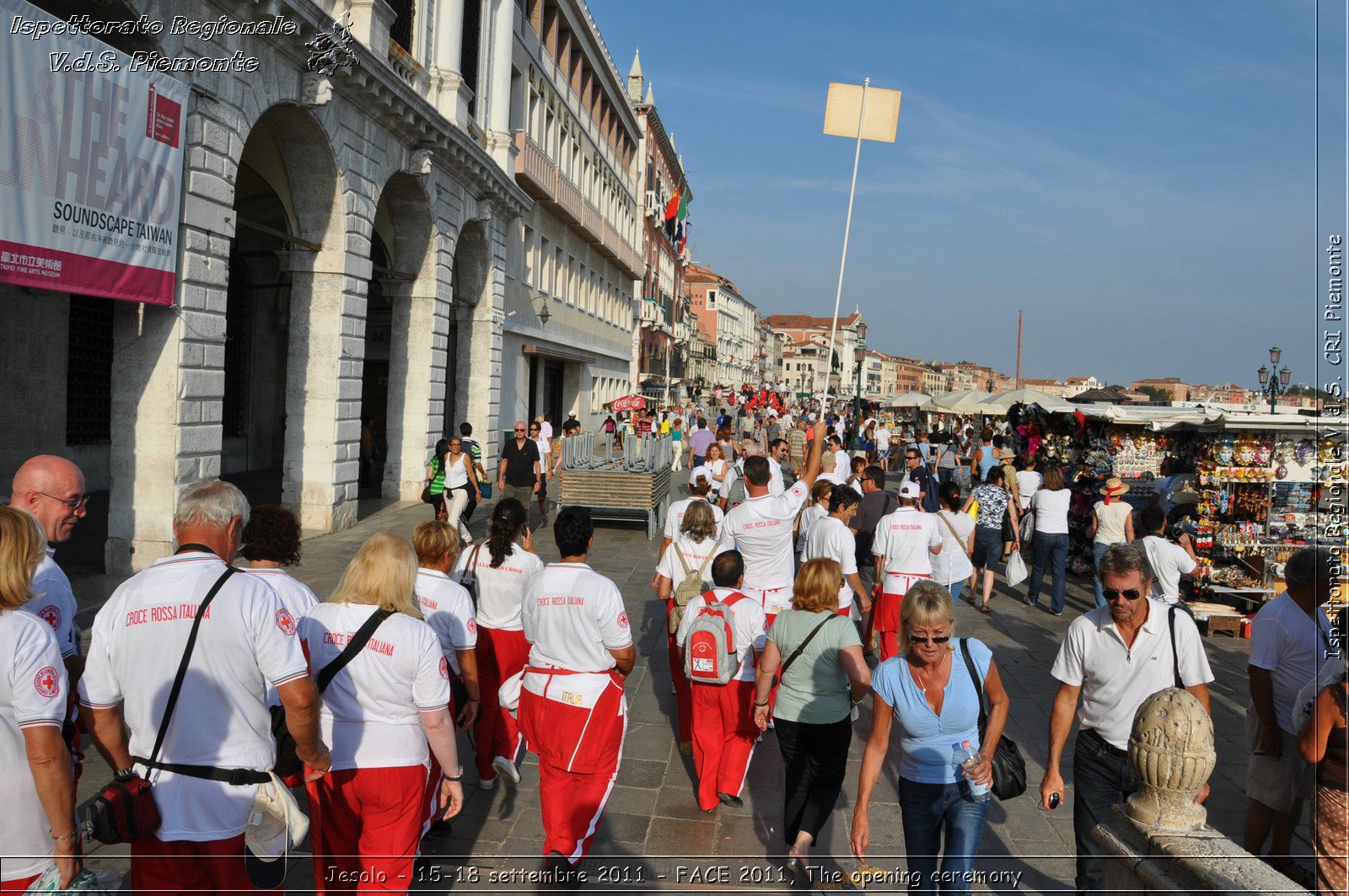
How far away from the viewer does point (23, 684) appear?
2.52m

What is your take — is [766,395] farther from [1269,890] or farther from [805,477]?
[1269,890]

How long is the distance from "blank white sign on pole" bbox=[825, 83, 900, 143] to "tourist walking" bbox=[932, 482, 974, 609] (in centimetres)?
1119

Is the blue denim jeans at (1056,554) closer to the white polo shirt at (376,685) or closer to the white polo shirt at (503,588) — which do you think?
the white polo shirt at (503,588)

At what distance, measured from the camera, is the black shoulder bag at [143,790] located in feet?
8.59

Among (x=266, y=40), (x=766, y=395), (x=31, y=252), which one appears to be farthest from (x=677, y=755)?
(x=766, y=395)

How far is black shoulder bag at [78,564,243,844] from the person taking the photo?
8.59ft

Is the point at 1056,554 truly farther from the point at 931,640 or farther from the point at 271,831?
the point at 271,831

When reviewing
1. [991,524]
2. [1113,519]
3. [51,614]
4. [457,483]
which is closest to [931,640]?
Result: [51,614]

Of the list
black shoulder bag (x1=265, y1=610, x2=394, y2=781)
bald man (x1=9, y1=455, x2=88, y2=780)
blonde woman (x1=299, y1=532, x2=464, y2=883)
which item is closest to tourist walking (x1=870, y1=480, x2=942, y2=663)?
blonde woman (x1=299, y1=532, x2=464, y2=883)

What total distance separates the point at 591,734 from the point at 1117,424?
13.1m

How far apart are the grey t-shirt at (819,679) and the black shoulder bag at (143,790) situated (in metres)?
2.29

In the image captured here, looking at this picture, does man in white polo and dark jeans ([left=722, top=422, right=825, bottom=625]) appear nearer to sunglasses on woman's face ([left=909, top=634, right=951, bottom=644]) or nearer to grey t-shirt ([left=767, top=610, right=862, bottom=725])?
grey t-shirt ([left=767, top=610, right=862, bottom=725])

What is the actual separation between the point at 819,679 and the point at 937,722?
0.82 m

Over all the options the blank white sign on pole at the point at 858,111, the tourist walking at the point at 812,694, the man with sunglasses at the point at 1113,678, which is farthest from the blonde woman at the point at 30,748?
the blank white sign on pole at the point at 858,111
